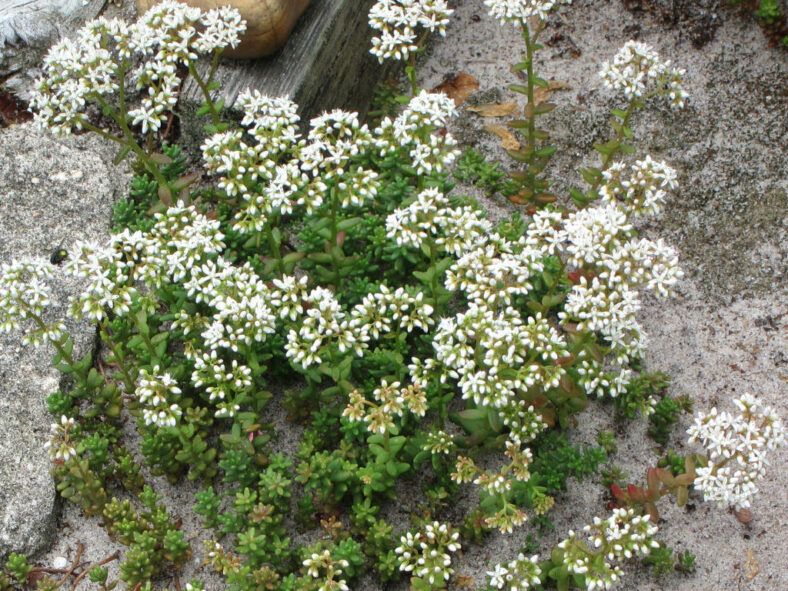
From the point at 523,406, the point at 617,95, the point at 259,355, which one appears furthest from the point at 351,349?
the point at 617,95

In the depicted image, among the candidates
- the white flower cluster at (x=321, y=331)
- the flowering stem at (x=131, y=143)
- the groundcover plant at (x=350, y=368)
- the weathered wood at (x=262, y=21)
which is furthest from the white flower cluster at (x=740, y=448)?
the weathered wood at (x=262, y=21)

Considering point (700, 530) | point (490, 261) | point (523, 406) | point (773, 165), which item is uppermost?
point (490, 261)

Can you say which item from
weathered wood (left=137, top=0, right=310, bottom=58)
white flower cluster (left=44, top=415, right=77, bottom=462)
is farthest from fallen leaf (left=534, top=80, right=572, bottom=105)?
white flower cluster (left=44, top=415, right=77, bottom=462)

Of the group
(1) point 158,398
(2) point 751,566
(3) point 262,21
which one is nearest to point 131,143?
(3) point 262,21

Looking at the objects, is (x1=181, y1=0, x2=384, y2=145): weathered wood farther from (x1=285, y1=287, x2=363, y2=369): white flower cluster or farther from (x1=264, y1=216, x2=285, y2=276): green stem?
(x1=285, y1=287, x2=363, y2=369): white flower cluster

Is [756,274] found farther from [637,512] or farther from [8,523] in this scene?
[8,523]
